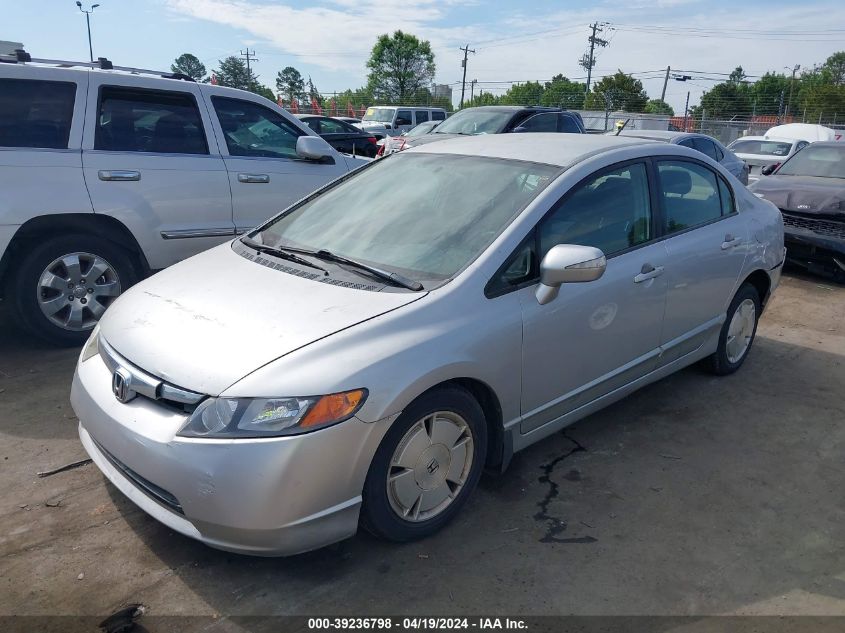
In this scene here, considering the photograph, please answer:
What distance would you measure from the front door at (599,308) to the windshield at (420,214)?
256 millimetres

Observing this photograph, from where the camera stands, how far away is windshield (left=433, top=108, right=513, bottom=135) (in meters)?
11.8

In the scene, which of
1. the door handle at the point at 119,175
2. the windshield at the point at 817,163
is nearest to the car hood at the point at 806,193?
the windshield at the point at 817,163

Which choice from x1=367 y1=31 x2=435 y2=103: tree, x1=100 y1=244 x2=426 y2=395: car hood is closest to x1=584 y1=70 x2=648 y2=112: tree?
x1=367 y1=31 x2=435 y2=103: tree

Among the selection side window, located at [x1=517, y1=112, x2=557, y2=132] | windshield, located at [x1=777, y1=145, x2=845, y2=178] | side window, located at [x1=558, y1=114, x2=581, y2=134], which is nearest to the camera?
windshield, located at [x1=777, y1=145, x2=845, y2=178]

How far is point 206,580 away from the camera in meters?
2.60

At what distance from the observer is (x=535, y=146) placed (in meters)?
3.72

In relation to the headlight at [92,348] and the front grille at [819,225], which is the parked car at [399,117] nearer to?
the front grille at [819,225]

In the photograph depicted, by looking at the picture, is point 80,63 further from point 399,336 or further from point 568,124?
point 568,124

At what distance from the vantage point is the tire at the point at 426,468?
2.60 metres

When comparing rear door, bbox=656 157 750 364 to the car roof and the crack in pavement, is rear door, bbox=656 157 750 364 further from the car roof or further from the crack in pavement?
the crack in pavement

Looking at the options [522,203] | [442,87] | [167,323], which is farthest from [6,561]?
[442,87]

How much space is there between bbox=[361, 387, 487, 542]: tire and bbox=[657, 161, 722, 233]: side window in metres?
1.82

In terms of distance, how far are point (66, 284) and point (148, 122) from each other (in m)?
1.40

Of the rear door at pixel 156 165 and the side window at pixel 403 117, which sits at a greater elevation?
the side window at pixel 403 117
